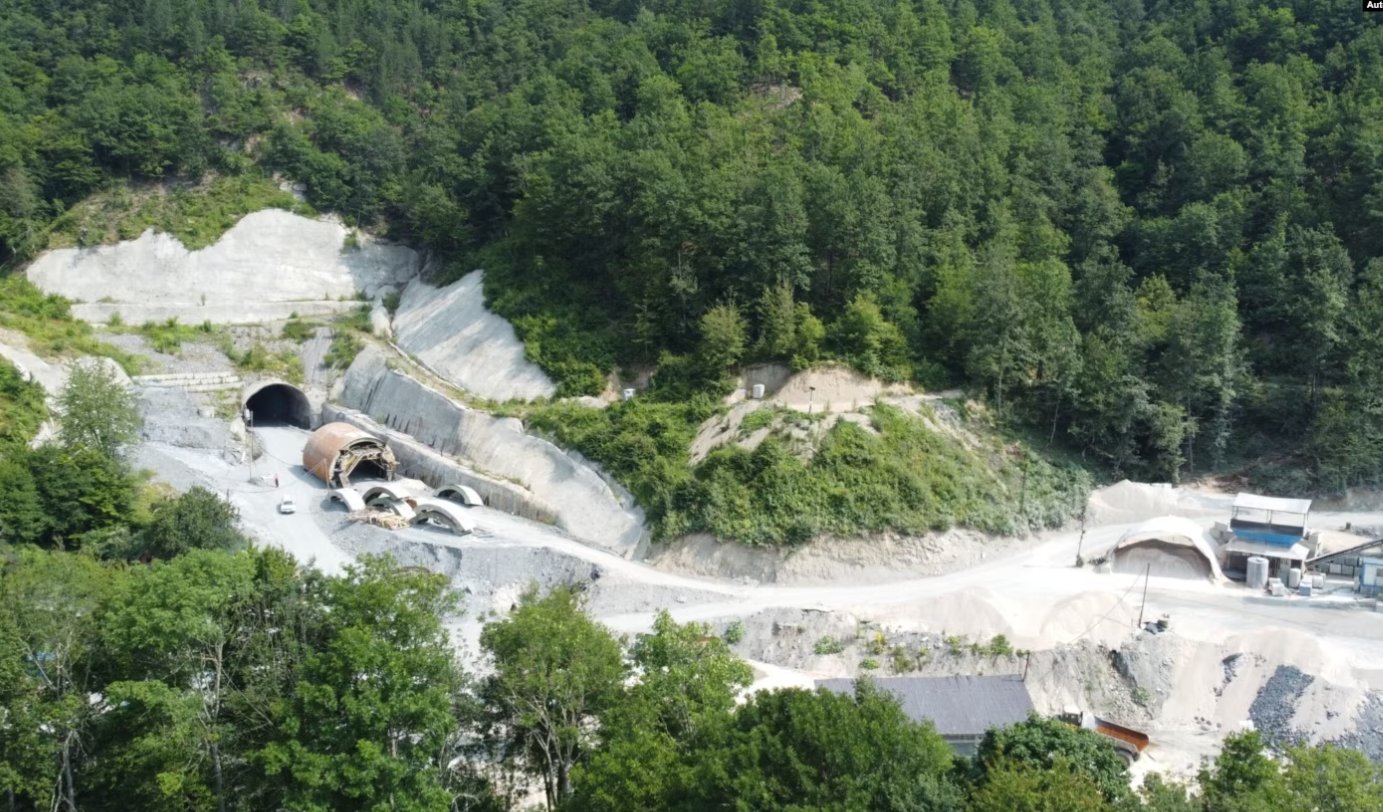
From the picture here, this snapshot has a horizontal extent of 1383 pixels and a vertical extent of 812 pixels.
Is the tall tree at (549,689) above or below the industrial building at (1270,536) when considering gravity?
above

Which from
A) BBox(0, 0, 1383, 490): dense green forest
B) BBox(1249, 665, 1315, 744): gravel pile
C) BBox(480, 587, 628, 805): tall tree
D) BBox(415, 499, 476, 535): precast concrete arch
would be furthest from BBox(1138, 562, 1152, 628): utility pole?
BBox(415, 499, 476, 535): precast concrete arch

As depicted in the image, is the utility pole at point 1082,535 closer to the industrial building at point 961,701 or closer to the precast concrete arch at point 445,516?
the industrial building at point 961,701

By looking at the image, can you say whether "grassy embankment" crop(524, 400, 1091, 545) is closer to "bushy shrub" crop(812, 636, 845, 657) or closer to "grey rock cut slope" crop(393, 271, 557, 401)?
"bushy shrub" crop(812, 636, 845, 657)

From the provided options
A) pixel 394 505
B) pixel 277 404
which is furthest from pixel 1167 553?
pixel 277 404

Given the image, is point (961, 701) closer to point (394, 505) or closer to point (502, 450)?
point (502, 450)

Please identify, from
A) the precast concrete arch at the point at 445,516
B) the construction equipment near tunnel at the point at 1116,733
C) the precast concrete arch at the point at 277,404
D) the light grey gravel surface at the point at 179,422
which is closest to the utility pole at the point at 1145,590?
the construction equipment near tunnel at the point at 1116,733

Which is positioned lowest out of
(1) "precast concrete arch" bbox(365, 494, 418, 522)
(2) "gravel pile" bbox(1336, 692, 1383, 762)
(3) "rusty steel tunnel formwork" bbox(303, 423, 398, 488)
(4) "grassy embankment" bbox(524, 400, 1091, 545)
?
(3) "rusty steel tunnel formwork" bbox(303, 423, 398, 488)
